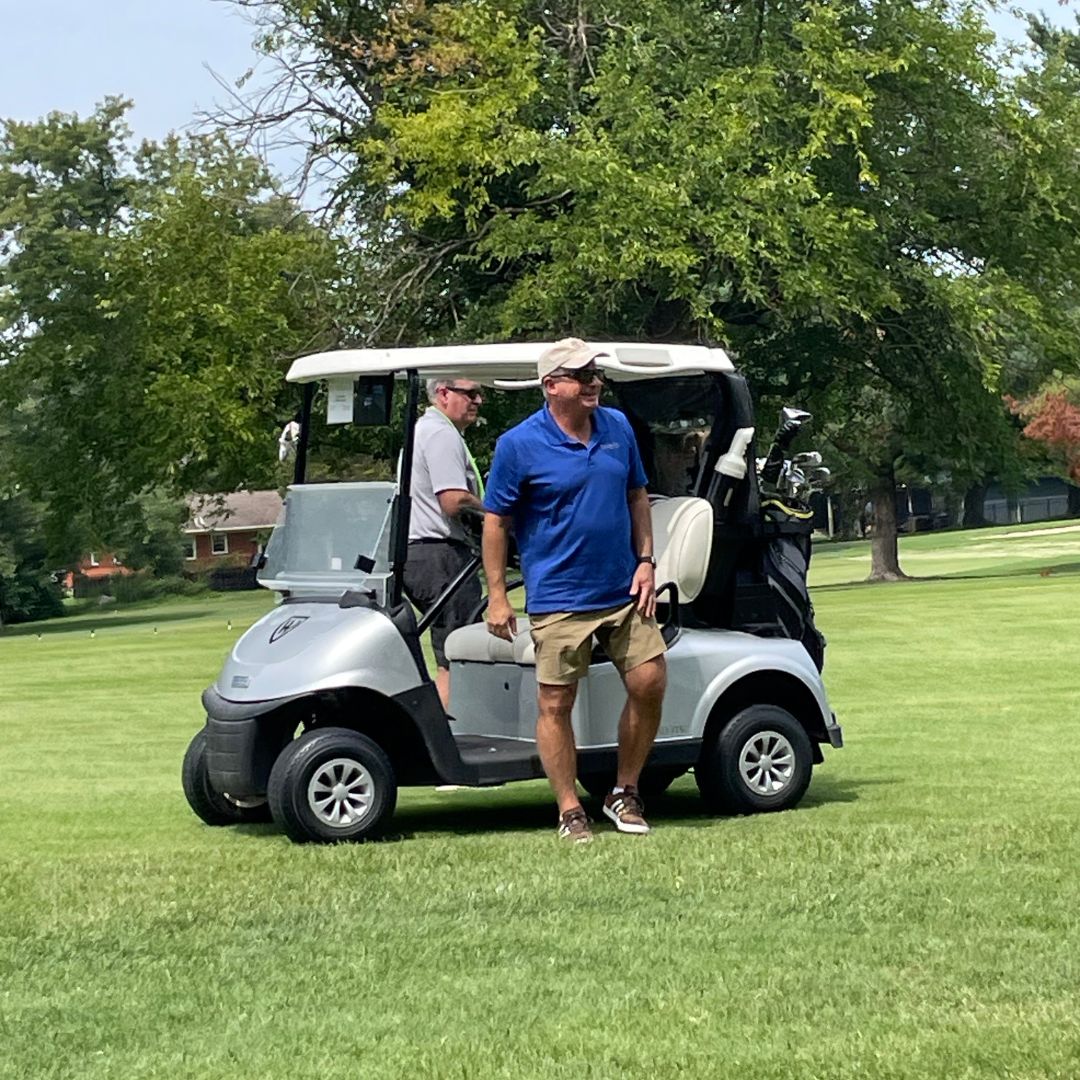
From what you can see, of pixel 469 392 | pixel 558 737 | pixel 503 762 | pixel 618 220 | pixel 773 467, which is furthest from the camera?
pixel 618 220

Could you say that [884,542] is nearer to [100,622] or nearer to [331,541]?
[100,622]

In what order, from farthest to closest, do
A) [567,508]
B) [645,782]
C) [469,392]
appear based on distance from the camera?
[645,782], [469,392], [567,508]

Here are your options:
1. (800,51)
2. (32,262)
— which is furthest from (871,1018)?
(32,262)

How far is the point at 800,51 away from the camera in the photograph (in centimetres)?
2988

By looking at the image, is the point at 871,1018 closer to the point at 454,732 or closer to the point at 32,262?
the point at 454,732

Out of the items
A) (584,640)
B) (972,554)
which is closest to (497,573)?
(584,640)

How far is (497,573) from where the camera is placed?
767cm

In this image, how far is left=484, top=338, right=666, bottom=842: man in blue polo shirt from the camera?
24.7 feet

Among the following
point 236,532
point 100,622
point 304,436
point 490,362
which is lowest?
point 100,622

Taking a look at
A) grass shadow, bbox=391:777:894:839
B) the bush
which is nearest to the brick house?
the bush

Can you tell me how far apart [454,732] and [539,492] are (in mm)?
1541

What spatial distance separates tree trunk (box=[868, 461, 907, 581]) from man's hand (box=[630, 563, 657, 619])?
129ft

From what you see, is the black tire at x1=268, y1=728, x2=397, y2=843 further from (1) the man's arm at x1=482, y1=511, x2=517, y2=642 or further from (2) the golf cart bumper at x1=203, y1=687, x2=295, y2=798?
(1) the man's arm at x1=482, y1=511, x2=517, y2=642

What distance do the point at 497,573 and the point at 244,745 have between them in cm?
123
